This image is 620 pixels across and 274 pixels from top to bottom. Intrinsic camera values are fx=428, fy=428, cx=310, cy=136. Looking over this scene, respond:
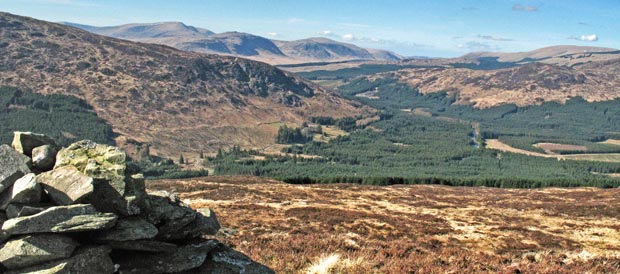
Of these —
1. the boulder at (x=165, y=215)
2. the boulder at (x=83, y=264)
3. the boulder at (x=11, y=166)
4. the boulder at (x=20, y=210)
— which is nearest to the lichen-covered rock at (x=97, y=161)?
the boulder at (x=11, y=166)

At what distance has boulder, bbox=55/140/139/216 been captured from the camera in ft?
51.9

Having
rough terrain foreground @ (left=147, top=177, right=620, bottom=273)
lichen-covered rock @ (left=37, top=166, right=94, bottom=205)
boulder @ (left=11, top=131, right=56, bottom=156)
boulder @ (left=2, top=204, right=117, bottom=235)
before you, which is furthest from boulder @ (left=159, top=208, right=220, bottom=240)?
boulder @ (left=11, top=131, right=56, bottom=156)

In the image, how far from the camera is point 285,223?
41.4 meters

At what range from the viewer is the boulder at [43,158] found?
1720cm

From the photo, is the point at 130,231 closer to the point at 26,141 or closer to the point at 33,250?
the point at 33,250

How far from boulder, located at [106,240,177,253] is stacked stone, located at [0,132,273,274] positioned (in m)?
0.04

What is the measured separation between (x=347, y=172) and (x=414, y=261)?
168259 mm

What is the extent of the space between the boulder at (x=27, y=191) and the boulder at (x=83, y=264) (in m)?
2.38

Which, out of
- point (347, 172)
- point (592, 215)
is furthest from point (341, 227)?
point (347, 172)

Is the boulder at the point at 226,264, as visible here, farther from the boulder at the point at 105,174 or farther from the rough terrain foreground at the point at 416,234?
the boulder at the point at 105,174

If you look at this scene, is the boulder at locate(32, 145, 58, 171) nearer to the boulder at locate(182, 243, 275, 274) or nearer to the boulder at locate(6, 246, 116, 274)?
the boulder at locate(6, 246, 116, 274)

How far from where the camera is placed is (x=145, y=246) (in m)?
16.0

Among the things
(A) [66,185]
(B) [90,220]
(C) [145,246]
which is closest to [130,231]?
(C) [145,246]

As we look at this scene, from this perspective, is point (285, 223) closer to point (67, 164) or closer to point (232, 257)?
point (232, 257)
